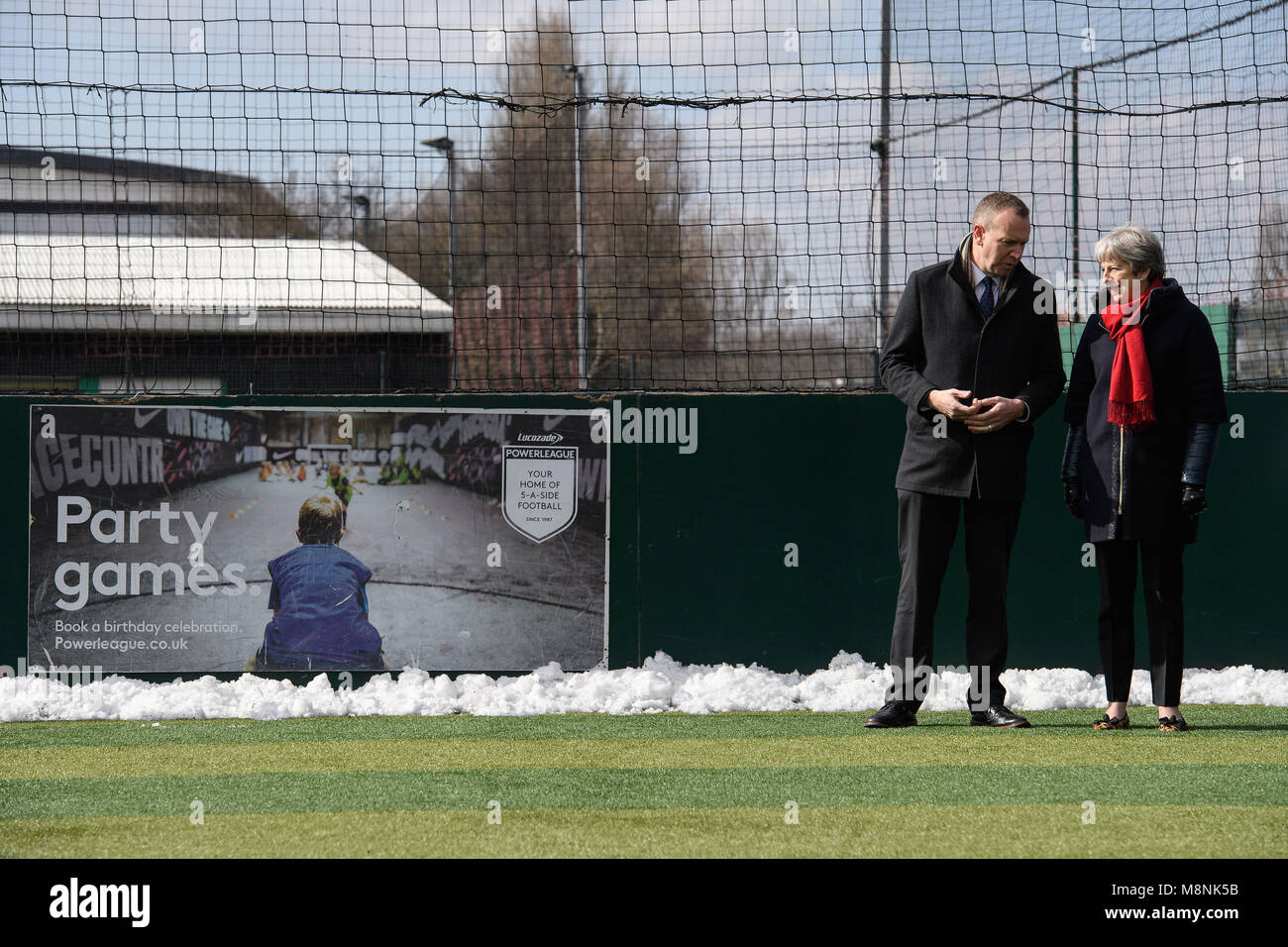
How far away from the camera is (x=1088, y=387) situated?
5.13 m

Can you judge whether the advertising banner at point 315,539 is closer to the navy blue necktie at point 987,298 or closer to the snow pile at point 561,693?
the snow pile at point 561,693

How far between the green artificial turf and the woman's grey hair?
173 centimetres

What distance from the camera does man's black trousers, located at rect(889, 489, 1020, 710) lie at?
507cm

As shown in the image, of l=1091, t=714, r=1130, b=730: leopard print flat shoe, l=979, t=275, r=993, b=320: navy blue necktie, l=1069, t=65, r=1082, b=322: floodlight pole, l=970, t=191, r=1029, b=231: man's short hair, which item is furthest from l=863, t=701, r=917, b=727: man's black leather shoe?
l=1069, t=65, r=1082, b=322: floodlight pole

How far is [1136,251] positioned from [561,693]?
3005mm

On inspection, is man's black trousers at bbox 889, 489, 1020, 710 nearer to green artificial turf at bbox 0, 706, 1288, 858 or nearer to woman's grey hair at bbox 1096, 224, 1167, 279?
green artificial turf at bbox 0, 706, 1288, 858

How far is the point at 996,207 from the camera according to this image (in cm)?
501

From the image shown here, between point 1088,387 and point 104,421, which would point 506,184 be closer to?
point 104,421

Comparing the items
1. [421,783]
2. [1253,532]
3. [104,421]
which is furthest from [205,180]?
[1253,532]

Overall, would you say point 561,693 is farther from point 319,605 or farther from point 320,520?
point 320,520

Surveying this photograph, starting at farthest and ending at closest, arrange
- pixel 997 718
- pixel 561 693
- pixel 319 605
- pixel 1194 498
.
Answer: pixel 319 605, pixel 561 693, pixel 997 718, pixel 1194 498

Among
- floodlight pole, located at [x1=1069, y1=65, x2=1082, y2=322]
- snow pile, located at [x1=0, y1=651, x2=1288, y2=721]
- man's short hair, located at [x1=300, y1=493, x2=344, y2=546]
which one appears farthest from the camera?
floodlight pole, located at [x1=1069, y1=65, x2=1082, y2=322]

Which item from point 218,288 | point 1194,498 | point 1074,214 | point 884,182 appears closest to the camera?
point 1194,498

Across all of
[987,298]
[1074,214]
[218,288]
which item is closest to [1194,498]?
[987,298]
